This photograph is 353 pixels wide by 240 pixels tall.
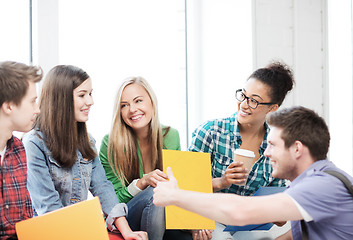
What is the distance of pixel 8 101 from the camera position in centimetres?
155

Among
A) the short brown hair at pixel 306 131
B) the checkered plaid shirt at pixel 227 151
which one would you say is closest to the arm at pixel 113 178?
the checkered plaid shirt at pixel 227 151

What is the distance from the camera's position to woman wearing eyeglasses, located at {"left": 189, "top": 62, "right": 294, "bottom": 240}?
2158 millimetres

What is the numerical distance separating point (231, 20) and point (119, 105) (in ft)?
3.87

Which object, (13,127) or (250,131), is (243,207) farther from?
(250,131)

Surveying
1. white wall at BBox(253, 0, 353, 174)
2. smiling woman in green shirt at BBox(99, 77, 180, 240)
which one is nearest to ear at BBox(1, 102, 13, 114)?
smiling woman in green shirt at BBox(99, 77, 180, 240)

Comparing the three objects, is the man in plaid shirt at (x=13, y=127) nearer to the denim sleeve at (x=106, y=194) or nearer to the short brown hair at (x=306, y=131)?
the denim sleeve at (x=106, y=194)

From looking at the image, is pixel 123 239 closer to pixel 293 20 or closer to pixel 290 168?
pixel 290 168

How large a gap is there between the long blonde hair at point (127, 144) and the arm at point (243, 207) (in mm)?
821

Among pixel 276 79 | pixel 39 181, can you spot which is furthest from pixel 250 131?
pixel 39 181

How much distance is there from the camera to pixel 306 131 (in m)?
1.50

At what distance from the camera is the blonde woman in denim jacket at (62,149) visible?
1.82 metres

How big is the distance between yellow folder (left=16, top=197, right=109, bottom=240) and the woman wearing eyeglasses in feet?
2.36

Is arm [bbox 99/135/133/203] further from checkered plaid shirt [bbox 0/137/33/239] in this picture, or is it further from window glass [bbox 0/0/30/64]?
window glass [bbox 0/0/30/64]

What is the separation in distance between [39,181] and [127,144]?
51cm
